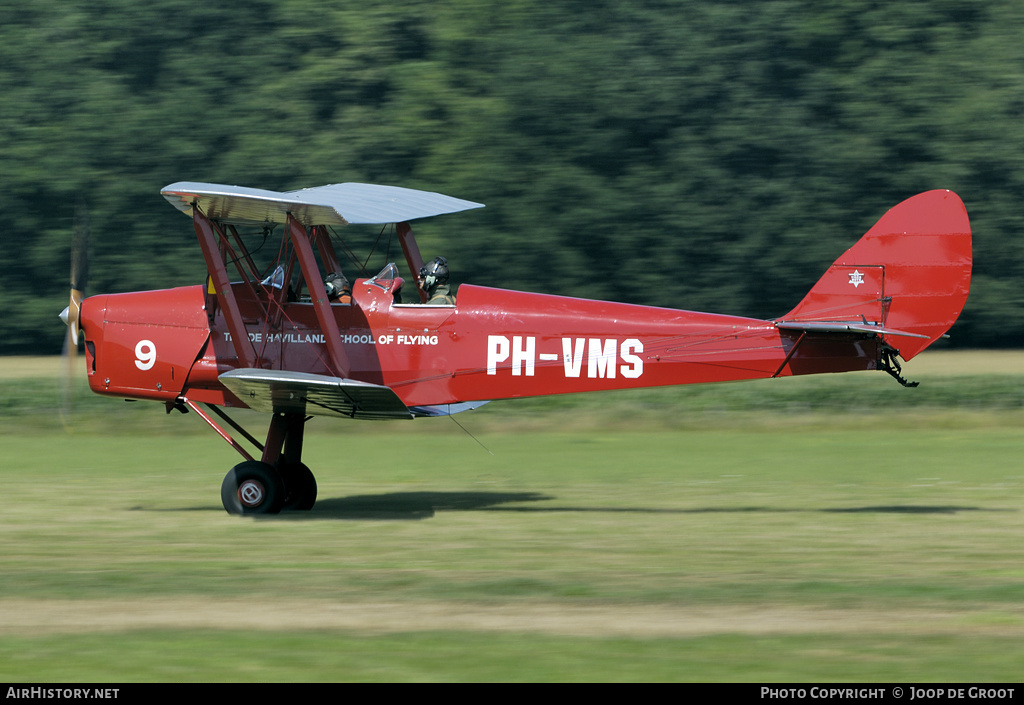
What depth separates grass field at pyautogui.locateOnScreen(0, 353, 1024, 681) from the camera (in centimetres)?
624

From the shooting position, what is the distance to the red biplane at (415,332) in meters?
10.7

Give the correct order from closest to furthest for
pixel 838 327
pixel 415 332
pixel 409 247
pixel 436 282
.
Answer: pixel 838 327
pixel 415 332
pixel 436 282
pixel 409 247

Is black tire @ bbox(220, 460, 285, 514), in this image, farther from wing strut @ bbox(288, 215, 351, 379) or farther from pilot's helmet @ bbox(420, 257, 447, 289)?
pilot's helmet @ bbox(420, 257, 447, 289)

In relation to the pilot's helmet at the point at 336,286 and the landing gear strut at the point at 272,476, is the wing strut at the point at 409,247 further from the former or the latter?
the landing gear strut at the point at 272,476

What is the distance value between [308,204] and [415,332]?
5.70 feet

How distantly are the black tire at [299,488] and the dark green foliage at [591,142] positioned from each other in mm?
14475

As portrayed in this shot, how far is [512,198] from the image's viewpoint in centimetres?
2650

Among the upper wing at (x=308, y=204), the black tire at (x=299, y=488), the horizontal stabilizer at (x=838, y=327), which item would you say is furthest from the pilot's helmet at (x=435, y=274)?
the horizontal stabilizer at (x=838, y=327)

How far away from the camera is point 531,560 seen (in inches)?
352

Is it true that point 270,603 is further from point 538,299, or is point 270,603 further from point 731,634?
point 538,299

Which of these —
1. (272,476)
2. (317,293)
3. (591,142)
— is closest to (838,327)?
(317,293)

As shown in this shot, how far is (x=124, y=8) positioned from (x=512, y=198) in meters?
12.4

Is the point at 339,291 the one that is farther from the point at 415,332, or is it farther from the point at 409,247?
the point at 409,247
